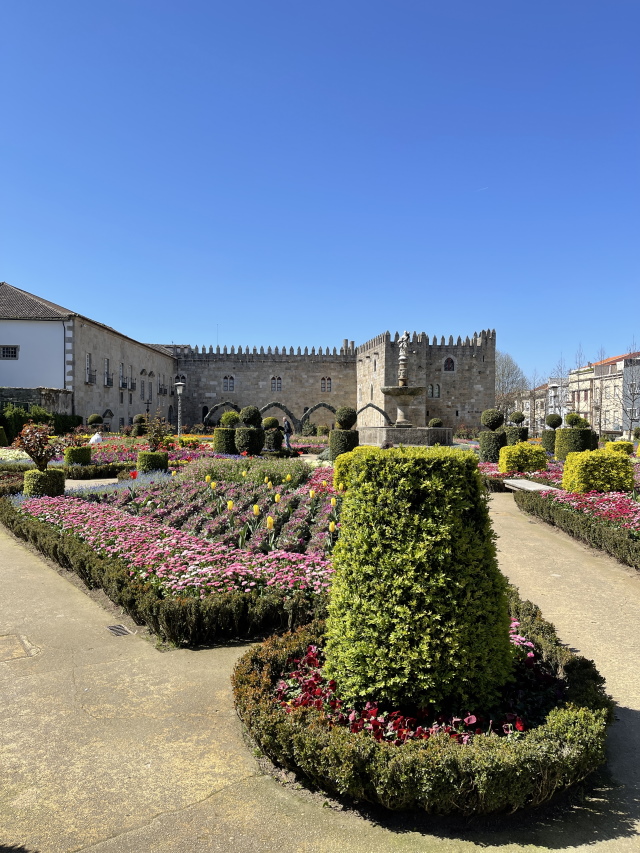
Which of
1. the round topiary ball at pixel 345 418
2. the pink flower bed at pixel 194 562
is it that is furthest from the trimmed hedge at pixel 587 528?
the round topiary ball at pixel 345 418

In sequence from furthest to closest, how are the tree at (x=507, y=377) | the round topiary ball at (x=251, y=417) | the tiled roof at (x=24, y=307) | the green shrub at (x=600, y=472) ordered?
the tree at (x=507, y=377), the tiled roof at (x=24, y=307), the round topiary ball at (x=251, y=417), the green shrub at (x=600, y=472)

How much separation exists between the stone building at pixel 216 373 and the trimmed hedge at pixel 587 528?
14610mm

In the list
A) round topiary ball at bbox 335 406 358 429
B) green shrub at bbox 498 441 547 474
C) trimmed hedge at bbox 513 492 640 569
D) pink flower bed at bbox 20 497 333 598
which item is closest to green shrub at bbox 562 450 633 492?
trimmed hedge at bbox 513 492 640 569

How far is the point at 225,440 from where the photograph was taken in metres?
18.4

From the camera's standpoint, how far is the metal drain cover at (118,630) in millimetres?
4422

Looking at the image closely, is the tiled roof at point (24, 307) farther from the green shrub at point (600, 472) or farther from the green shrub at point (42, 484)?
the green shrub at point (600, 472)

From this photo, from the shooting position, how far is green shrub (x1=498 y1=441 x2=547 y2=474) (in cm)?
1386

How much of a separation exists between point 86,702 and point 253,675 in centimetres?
103

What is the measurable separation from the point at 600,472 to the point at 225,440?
1168 cm

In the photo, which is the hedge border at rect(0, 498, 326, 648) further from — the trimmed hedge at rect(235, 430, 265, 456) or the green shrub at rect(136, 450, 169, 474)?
the trimmed hedge at rect(235, 430, 265, 456)

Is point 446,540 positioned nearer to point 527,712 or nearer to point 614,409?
point 527,712

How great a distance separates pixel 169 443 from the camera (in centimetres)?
1981

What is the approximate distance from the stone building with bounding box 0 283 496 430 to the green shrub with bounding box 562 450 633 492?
1429cm

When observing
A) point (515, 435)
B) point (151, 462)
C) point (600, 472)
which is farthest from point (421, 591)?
point (515, 435)
